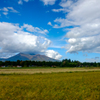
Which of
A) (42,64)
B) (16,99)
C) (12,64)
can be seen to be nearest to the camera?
(16,99)

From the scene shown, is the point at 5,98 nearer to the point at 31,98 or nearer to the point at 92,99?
the point at 31,98

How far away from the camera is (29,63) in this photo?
15975 centimetres

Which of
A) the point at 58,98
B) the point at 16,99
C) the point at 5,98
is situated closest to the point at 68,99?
the point at 58,98

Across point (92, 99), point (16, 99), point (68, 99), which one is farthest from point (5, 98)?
point (92, 99)

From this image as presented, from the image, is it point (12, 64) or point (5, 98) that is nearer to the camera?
point (5, 98)

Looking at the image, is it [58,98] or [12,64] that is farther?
[12,64]

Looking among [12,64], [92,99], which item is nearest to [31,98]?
[92,99]

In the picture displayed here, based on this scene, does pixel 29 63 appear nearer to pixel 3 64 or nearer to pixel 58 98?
pixel 3 64

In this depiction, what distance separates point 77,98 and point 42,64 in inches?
6253

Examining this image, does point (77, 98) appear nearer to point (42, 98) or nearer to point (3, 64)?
point (42, 98)

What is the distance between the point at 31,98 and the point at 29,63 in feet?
506

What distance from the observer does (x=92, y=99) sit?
923cm

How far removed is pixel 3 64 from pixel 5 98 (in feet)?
531

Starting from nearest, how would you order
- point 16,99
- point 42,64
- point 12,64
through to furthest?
point 16,99 → point 12,64 → point 42,64
